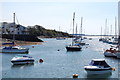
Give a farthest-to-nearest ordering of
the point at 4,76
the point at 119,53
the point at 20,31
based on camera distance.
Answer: the point at 20,31, the point at 119,53, the point at 4,76

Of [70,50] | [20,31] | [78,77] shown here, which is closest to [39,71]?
[78,77]

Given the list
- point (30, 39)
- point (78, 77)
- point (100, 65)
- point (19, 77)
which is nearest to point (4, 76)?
point (19, 77)

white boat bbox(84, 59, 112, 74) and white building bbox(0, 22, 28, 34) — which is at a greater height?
white building bbox(0, 22, 28, 34)

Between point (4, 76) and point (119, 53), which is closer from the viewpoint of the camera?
point (4, 76)

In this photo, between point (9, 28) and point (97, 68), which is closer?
point (97, 68)

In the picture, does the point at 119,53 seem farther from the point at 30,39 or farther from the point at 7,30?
the point at 7,30

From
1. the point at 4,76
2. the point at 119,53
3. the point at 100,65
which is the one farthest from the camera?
the point at 119,53

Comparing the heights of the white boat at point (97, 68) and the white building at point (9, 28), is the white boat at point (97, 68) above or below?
below

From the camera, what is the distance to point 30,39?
139125 millimetres

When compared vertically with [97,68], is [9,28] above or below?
above

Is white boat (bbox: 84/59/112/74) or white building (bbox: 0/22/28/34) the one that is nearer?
white boat (bbox: 84/59/112/74)

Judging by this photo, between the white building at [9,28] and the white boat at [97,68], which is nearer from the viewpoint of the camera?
the white boat at [97,68]

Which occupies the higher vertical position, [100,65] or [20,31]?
[20,31]

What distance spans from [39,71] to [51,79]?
23.2 feet
